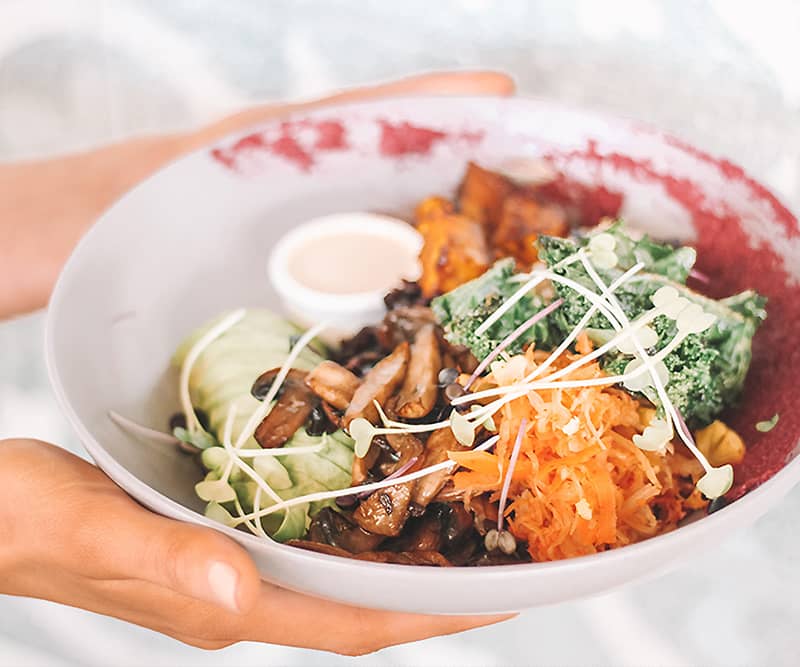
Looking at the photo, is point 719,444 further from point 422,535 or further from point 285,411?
point 285,411

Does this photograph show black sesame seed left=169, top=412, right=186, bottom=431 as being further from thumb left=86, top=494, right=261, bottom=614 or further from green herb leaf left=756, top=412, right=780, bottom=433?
green herb leaf left=756, top=412, right=780, bottom=433

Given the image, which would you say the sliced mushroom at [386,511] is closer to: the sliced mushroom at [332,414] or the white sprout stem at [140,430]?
the sliced mushroom at [332,414]

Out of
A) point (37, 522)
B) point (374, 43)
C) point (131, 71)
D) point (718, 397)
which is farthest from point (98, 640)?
point (131, 71)

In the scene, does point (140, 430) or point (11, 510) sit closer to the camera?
point (11, 510)

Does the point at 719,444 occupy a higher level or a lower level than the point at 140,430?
higher

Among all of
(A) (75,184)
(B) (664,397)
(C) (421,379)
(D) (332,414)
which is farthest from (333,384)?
(A) (75,184)
